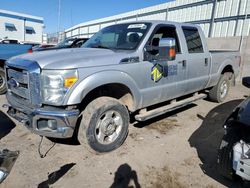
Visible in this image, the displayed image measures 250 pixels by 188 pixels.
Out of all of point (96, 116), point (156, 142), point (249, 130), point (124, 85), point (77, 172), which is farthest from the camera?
point (156, 142)

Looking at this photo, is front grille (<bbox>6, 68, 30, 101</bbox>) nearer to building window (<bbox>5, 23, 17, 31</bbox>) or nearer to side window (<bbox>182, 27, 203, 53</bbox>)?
side window (<bbox>182, 27, 203, 53</bbox>)

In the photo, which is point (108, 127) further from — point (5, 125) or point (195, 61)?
point (195, 61)

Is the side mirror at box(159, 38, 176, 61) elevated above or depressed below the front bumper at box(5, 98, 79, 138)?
above

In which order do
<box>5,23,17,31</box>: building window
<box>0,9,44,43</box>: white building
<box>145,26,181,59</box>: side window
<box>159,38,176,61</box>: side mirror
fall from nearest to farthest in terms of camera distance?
<box>159,38,176,61</box>: side mirror → <box>145,26,181,59</box>: side window → <box>0,9,44,43</box>: white building → <box>5,23,17,31</box>: building window

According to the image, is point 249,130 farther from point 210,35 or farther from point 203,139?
point 210,35

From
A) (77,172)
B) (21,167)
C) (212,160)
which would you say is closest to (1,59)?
(21,167)

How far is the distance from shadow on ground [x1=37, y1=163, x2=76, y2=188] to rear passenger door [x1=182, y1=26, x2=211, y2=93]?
10.1 feet

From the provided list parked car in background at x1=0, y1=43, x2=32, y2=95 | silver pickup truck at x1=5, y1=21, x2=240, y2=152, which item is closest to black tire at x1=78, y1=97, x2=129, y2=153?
silver pickup truck at x1=5, y1=21, x2=240, y2=152

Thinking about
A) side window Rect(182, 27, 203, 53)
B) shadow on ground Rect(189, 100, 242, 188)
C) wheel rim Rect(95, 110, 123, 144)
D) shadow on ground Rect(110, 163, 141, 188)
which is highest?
side window Rect(182, 27, 203, 53)

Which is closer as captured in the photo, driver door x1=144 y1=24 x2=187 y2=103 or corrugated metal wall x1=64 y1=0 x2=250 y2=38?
driver door x1=144 y1=24 x2=187 y2=103

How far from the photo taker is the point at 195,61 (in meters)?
5.09

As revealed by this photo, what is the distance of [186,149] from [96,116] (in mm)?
1637

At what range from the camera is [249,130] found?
99.0 inches

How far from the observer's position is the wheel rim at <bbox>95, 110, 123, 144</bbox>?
11.7 ft
